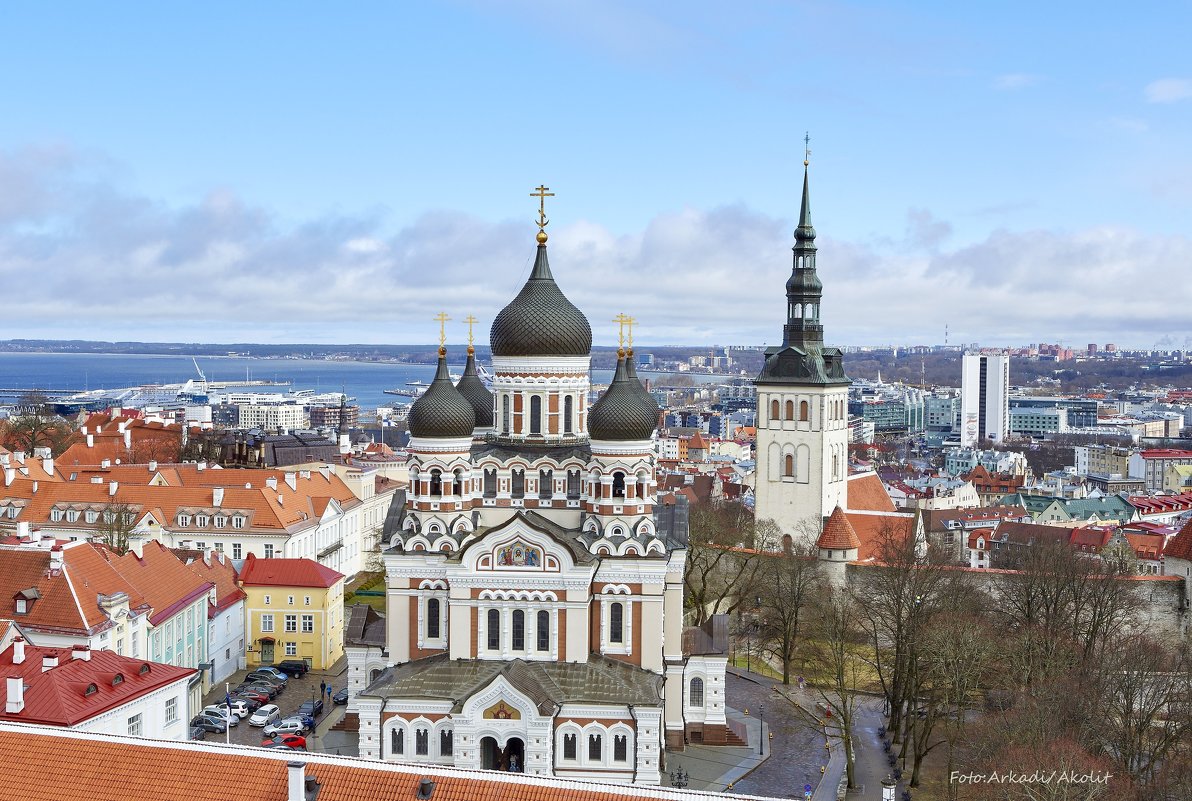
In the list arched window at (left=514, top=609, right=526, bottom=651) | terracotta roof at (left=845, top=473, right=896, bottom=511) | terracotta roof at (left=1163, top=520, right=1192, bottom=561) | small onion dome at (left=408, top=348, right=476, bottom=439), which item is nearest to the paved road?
arched window at (left=514, top=609, right=526, bottom=651)

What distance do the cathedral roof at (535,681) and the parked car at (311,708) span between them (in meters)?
5.53

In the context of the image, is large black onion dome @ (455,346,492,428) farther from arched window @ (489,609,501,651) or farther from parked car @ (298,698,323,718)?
parked car @ (298,698,323,718)

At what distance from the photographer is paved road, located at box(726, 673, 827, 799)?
3897cm

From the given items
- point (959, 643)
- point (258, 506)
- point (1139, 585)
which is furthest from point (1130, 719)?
point (258, 506)

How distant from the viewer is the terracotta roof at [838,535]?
59.8m

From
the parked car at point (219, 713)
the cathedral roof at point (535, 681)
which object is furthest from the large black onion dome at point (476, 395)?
the parked car at point (219, 713)

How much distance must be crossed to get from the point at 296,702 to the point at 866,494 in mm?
37151

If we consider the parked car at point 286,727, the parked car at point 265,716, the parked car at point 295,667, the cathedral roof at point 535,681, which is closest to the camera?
the cathedral roof at point 535,681

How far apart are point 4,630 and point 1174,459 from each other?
13352cm

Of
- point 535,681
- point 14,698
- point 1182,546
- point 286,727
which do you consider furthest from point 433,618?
point 1182,546

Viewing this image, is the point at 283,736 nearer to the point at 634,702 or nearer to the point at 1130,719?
the point at 634,702

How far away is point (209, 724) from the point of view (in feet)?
138

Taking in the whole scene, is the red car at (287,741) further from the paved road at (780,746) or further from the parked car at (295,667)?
the paved road at (780,746)

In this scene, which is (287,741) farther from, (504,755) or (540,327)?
(540,327)
